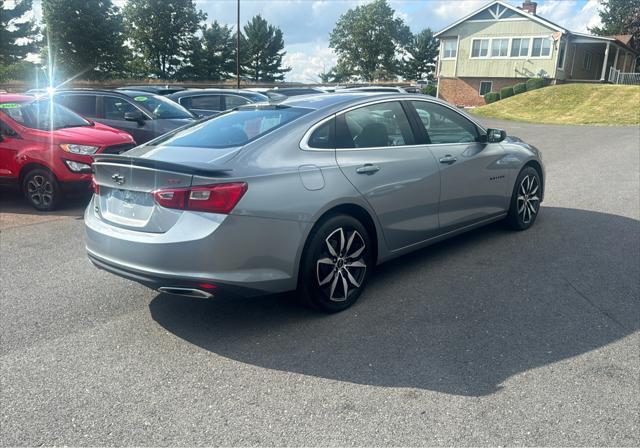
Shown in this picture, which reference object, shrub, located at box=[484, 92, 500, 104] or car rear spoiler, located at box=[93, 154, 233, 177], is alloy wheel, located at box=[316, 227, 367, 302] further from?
shrub, located at box=[484, 92, 500, 104]

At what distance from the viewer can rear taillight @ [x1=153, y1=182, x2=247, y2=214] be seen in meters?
3.42

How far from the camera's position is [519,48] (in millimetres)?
40781

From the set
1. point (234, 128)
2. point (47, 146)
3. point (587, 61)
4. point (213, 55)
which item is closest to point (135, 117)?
point (47, 146)

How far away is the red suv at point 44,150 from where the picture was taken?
763cm

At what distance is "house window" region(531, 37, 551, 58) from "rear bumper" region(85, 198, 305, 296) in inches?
1642

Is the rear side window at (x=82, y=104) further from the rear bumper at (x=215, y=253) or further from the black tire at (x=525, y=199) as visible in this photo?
the black tire at (x=525, y=199)

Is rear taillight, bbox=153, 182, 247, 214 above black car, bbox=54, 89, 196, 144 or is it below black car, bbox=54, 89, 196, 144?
below

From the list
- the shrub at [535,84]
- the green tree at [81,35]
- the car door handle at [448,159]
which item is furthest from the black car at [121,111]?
the green tree at [81,35]

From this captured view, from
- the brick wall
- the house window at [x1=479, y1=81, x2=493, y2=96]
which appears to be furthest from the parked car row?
the house window at [x1=479, y1=81, x2=493, y2=96]

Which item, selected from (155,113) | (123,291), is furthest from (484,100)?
(123,291)

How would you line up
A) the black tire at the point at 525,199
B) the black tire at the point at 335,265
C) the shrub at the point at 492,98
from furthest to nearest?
1. the shrub at the point at 492,98
2. the black tire at the point at 525,199
3. the black tire at the point at 335,265

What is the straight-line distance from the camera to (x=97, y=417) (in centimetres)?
286

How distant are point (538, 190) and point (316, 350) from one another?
13.7 ft

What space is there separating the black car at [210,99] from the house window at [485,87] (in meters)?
33.7
